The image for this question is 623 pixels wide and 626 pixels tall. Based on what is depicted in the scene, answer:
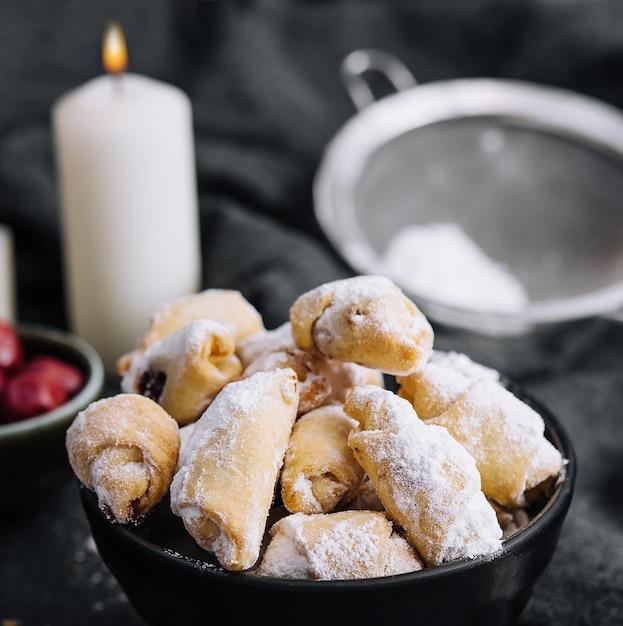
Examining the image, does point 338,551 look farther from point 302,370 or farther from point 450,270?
point 450,270

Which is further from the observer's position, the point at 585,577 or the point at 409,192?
the point at 409,192

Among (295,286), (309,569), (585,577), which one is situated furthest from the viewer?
(295,286)

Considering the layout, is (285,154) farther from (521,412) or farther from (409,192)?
(521,412)

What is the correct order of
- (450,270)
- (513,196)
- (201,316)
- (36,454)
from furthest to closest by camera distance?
(513,196) < (450,270) < (36,454) < (201,316)

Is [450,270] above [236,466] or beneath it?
beneath

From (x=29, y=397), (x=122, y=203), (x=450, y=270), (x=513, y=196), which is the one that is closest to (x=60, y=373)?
(x=29, y=397)

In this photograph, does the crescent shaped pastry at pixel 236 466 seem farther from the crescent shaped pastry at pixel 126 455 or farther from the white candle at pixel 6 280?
the white candle at pixel 6 280

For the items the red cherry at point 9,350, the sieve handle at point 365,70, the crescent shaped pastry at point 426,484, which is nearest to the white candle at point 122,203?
the red cherry at point 9,350

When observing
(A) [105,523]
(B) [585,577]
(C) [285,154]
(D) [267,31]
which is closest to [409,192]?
(C) [285,154]
